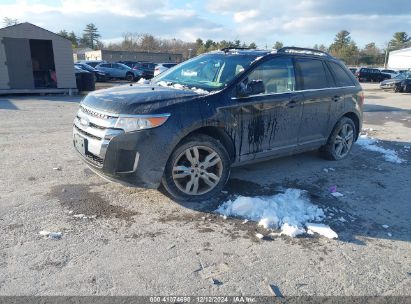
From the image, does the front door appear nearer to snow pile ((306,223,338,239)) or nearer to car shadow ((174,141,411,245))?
car shadow ((174,141,411,245))

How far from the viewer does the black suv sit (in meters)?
3.81

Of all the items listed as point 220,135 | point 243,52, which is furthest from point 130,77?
point 220,135

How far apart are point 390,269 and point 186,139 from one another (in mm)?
2381

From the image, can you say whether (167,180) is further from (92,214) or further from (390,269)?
(390,269)

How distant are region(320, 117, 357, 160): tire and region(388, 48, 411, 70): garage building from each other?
215 feet

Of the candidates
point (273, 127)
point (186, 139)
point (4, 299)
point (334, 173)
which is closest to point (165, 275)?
point (4, 299)

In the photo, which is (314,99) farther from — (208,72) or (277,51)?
(208,72)

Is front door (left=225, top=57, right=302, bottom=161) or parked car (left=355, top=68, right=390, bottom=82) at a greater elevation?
front door (left=225, top=57, right=302, bottom=161)

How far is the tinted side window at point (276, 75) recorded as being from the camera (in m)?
4.78

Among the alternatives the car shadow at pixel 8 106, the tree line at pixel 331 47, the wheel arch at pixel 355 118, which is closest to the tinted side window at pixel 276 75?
the wheel arch at pixel 355 118

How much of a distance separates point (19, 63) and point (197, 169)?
15.2 metres

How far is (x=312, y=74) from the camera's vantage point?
5.58m

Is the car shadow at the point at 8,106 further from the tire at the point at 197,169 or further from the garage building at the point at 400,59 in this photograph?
the garage building at the point at 400,59

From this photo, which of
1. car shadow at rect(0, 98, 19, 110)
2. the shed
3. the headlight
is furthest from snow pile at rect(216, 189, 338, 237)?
the shed
